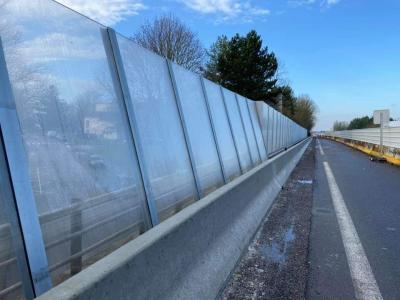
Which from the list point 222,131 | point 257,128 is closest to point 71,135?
point 222,131

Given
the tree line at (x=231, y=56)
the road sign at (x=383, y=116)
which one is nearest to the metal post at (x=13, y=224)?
the road sign at (x=383, y=116)

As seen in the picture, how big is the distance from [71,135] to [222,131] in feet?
16.7

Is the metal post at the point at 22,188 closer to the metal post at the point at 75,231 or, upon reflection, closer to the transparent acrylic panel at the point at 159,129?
the metal post at the point at 75,231

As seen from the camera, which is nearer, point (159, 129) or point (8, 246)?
point (8, 246)

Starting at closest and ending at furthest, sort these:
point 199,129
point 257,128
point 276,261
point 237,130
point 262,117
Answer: point 276,261, point 199,129, point 237,130, point 257,128, point 262,117

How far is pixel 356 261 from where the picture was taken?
16.7 feet

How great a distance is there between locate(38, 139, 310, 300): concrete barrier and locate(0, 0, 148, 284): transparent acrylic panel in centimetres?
36

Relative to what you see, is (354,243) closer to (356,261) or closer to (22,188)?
(356,261)

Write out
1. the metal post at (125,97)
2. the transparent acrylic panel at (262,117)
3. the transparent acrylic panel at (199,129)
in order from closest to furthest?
the metal post at (125,97)
the transparent acrylic panel at (199,129)
the transparent acrylic panel at (262,117)

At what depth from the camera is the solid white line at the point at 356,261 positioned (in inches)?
163

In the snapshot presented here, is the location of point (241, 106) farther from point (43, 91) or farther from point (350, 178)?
point (43, 91)

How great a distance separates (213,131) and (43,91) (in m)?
4.42

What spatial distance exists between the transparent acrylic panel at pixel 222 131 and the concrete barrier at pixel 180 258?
1.50 m

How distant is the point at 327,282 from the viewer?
441 cm
